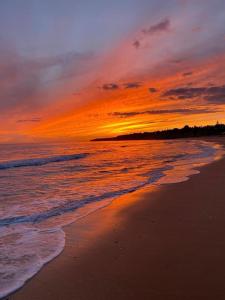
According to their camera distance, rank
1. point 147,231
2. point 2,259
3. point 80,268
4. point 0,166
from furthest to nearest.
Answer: point 0,166
point 147,231
point 2,259
point 80,268

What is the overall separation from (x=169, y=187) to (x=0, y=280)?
7.16 metres

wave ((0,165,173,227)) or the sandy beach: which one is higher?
wave ((0,165,173,227))

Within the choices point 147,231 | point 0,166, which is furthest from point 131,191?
point 0,166

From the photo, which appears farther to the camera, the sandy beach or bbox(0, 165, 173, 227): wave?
bbox(0, 165, 173, 227): wave

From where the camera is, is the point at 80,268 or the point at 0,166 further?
the point at 0,166

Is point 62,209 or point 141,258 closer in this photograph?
point 141,258

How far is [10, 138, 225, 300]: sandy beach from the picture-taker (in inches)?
137

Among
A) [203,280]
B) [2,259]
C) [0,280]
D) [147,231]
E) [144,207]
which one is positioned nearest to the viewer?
[203,280]

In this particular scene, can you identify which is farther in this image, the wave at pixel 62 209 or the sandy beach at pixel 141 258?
the wave at pixel 62 209

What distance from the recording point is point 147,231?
5652 mm

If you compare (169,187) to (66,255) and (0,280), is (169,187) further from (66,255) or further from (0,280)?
(0,280)

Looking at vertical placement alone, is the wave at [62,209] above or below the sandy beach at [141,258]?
above

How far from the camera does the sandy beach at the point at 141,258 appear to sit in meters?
3.47

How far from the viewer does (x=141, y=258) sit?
438 cm
